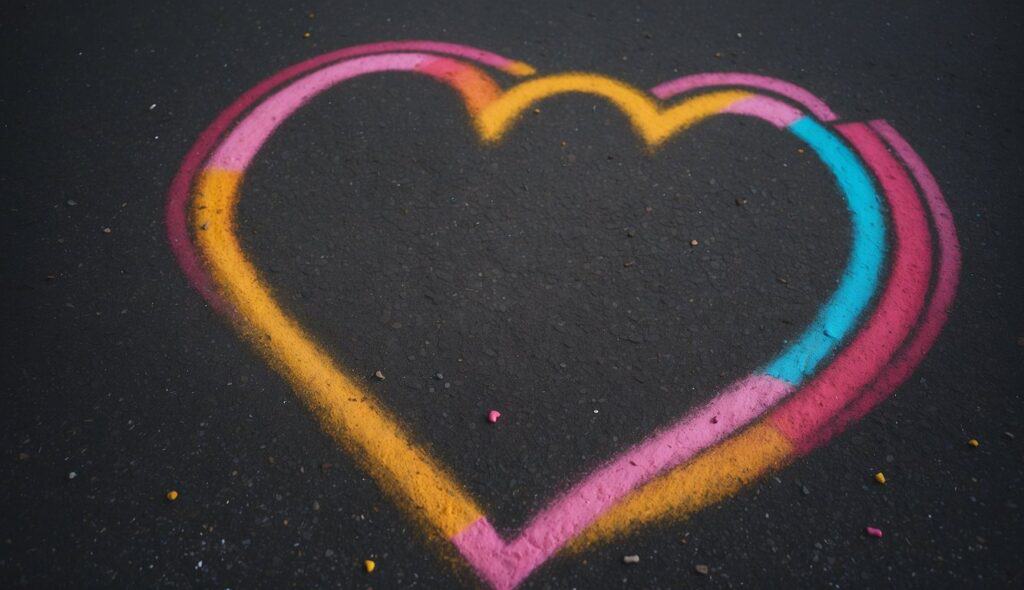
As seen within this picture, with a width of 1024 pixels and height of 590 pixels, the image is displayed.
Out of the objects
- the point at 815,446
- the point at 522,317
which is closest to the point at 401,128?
the point at 522,317

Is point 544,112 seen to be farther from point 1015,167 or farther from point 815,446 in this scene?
point 1015,167

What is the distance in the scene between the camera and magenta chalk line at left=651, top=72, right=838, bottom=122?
10.8ft

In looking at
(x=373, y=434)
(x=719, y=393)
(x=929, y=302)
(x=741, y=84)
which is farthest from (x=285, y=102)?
(x=929, y=302)

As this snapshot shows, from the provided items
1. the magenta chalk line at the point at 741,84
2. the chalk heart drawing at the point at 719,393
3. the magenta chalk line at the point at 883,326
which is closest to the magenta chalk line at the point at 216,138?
the chalk heart drawing at the point at 719,393

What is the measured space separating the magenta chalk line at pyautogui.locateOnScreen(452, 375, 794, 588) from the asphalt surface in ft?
0.20

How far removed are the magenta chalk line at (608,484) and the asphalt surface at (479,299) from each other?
0.20 feet

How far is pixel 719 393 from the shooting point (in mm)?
2256

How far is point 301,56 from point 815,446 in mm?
3465

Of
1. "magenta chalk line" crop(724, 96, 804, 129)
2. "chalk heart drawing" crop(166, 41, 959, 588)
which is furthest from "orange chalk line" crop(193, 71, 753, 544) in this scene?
"magenta chalk line" crop(724, 96, 804, 129)

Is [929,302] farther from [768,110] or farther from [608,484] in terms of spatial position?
[608,484]

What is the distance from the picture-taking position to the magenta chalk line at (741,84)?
10.8 ft

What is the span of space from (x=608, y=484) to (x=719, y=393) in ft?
1.93

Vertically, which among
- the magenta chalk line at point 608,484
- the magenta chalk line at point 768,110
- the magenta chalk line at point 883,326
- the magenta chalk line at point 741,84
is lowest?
the magenta chalk line at point 608,484

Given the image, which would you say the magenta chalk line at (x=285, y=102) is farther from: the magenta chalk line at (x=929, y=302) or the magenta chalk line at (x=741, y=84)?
the magenta chalk line at (x=929, y=302)
